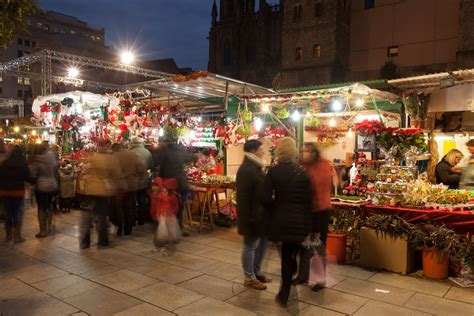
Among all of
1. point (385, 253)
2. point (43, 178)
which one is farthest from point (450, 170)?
point (43, 178)

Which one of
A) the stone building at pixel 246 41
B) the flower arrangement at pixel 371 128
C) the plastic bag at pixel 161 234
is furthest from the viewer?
the stone building at pixel 246 41

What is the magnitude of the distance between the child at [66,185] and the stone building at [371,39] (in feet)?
69.6

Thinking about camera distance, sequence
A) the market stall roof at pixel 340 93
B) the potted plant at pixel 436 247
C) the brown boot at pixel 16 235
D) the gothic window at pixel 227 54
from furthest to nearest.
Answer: the gothic window at pixel 227 54
the market stall roof at pixel 340 93
the brown boot at pixel 16 235
the potted plant at pixel 436 247

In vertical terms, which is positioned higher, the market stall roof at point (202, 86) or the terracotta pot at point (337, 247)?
the market stall roof at point (202, 86)

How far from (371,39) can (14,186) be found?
2675 centimetres

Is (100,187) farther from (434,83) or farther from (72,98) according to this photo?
(434,83)

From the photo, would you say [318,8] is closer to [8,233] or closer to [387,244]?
[387,244]

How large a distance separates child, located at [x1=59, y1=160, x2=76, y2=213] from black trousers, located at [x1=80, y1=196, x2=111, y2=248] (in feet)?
10.5

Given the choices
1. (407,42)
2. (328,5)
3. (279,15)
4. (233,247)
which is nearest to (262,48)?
(279,15)

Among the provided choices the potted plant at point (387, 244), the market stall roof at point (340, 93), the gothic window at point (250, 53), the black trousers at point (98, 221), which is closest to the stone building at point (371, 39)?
the gothic window at point (250, 53)

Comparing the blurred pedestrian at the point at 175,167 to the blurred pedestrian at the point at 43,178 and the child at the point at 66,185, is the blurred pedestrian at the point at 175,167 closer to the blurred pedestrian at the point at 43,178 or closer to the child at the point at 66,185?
the blurred pedestrian at the point at 43,178

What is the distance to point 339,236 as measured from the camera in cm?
582

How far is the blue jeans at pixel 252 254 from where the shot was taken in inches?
183

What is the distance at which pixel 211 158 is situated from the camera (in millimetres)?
9508
